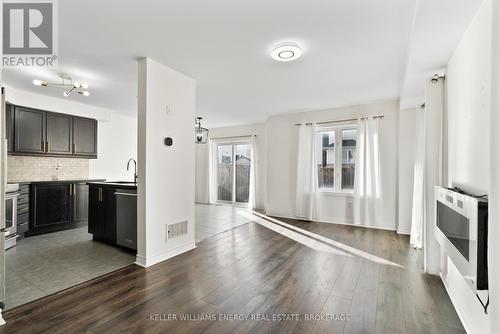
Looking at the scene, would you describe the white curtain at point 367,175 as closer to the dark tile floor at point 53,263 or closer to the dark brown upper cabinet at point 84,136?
the dark tile floor at point 53,263

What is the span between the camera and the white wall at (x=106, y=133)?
4.49 metres

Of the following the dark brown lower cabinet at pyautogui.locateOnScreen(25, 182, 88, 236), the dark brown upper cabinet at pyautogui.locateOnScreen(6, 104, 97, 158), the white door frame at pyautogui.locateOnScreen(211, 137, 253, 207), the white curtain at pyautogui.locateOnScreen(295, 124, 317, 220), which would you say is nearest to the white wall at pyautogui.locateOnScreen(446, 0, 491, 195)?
the white curtain at pyautogui.locateOnScreen(295, 124, 317, 220)

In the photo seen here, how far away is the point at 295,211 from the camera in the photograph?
546cm

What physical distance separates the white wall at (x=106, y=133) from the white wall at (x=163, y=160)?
9.70 feet

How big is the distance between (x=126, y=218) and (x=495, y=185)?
3591 millimetres

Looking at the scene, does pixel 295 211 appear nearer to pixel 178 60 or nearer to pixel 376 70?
pixel 376 70

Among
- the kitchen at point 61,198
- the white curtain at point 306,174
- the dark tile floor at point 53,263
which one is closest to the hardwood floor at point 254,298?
the dark tile floor at point 53,263

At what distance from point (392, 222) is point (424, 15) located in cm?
383

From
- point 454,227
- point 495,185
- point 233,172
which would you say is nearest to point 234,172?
point 233,172

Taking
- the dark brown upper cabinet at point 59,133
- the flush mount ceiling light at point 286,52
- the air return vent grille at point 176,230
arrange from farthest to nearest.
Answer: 1. the dark brown upper cabinet at point 59,133
2. the air return vent grille at point 176,230
3. the flush mount ceiling light at point 286,52

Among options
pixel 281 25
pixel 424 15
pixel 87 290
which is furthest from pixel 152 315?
pixel 424 15

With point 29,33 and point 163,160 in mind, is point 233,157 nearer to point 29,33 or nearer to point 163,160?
point 163,160

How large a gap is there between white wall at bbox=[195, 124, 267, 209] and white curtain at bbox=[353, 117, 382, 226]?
2.68 meters

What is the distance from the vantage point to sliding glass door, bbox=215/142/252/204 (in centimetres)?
728
